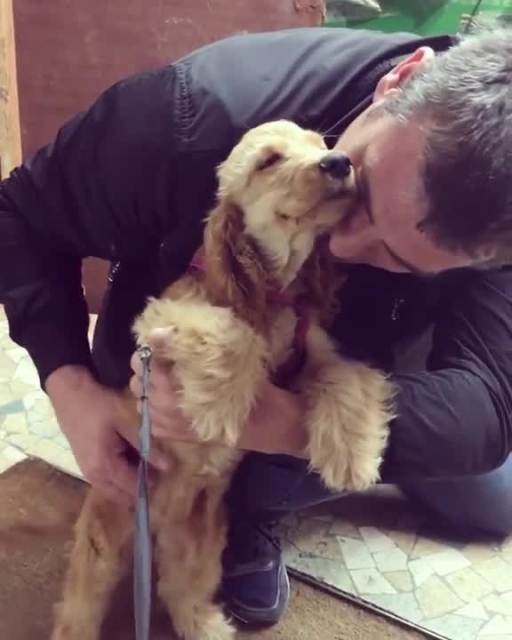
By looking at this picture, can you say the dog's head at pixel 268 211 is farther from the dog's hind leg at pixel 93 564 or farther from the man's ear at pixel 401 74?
the dog's hind leg at pixel 93 564

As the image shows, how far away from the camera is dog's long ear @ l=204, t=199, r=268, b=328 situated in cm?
102

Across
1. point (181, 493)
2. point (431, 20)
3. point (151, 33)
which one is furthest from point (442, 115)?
point (431, 20)

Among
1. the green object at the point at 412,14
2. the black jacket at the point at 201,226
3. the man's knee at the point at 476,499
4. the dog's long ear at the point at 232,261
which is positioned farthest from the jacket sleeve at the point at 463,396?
the green object at the point at 412,14

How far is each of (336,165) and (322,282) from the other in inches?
7.3

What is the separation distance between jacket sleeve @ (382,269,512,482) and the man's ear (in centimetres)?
28

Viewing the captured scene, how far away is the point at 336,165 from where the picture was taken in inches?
36.1

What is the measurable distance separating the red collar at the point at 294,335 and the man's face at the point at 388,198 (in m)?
0.09

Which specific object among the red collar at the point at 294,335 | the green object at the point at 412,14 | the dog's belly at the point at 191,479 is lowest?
the dog's belly at the point at 191,479

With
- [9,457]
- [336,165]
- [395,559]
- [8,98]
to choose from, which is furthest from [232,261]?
[8,98]

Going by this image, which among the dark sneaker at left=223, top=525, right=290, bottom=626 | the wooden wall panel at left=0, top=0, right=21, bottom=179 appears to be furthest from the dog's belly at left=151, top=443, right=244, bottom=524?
the wooden wall panel at left=0, top=0, right=21, bottom=179

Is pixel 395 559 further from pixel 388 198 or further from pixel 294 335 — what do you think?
pixel 388 198

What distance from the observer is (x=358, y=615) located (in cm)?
133

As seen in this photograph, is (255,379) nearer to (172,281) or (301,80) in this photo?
(172,281)

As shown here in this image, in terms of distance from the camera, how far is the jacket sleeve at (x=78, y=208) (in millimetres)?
1083
